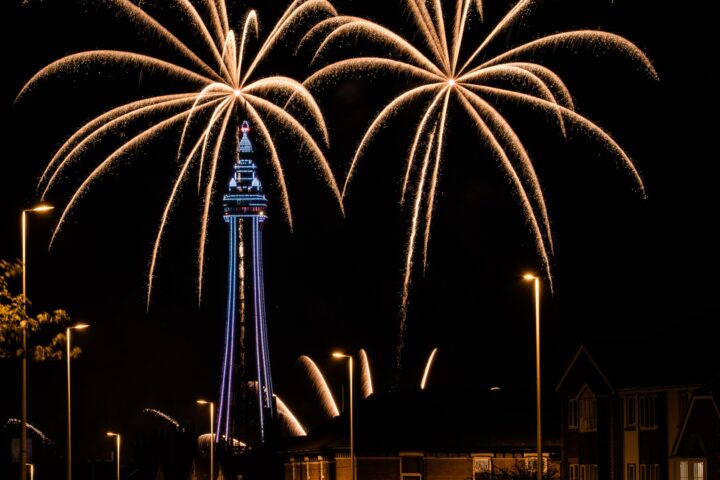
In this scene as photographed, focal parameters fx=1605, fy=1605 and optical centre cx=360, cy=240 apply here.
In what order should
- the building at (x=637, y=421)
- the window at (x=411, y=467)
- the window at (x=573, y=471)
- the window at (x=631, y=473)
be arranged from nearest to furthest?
the building at (x=637, y=421) < the window at (x=631, y=473) < the window at (x=573, y=471) < the window at (x=411, y=467)

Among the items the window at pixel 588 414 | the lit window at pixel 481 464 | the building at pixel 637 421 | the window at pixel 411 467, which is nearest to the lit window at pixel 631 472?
the building at pixel 637 421

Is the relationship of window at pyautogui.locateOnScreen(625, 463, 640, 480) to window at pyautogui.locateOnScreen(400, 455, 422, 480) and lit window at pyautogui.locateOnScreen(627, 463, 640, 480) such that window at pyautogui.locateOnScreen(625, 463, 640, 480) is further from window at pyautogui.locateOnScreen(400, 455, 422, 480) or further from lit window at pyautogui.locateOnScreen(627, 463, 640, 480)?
window at pyautogui.locateOnScreen(400, 455, 422, 480)

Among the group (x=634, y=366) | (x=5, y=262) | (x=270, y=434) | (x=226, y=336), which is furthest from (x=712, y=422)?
(x=226, y=336)

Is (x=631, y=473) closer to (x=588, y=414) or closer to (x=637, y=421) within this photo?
(x=637, y=421)

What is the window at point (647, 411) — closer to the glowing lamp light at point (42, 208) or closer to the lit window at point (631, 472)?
the lit window at point (631, 472)

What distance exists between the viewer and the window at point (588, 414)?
66938mm

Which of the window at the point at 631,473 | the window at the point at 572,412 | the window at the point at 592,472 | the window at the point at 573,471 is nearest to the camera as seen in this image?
the window at the point at 631,473

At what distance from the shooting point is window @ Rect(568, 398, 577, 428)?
6881 centimetres

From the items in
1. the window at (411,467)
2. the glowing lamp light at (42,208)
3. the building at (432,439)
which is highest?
the glowing lamp light at (42,208)

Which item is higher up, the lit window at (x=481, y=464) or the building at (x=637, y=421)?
the building at (x=637, y=421)

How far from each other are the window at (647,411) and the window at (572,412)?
16.7 feet

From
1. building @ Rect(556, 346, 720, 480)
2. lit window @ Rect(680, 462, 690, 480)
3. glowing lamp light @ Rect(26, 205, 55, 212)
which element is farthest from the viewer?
lit window @ Rect(680, 462, 690, 480)

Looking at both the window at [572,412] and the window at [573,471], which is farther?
the window at [572,412]

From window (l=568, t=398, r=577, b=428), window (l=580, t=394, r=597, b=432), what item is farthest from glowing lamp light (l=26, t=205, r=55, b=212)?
window (l=568, t=398, r=577, b=428)
